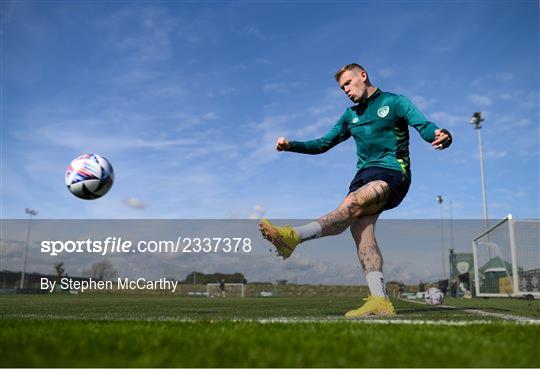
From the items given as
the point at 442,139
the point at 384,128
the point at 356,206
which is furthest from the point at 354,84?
the point at 356,206

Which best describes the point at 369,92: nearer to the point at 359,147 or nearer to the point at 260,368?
the point at 359,147

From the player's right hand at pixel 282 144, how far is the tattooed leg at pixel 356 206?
1.03 m

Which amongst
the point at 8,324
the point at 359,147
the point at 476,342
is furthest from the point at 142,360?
the point at 359,147

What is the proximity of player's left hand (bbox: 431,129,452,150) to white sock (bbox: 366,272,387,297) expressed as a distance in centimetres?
150

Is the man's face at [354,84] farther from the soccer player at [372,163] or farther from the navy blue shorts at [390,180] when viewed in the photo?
the navy blue shorts at [390,180]

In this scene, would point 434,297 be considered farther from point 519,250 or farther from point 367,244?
point 367,244

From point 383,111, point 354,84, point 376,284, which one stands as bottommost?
point 376,284

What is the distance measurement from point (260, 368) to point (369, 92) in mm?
4408

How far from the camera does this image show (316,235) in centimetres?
499

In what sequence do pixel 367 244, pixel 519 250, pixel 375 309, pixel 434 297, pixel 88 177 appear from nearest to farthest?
1. pixel 375 309
2. pixel 367 244
3. pixel 88 177
4. pixel 434 297
5. pixel 519 250

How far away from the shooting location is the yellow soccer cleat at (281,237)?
14.8 feet

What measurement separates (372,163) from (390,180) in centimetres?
32

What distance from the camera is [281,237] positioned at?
15.0 ft

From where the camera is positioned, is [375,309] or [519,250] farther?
[519,250]
